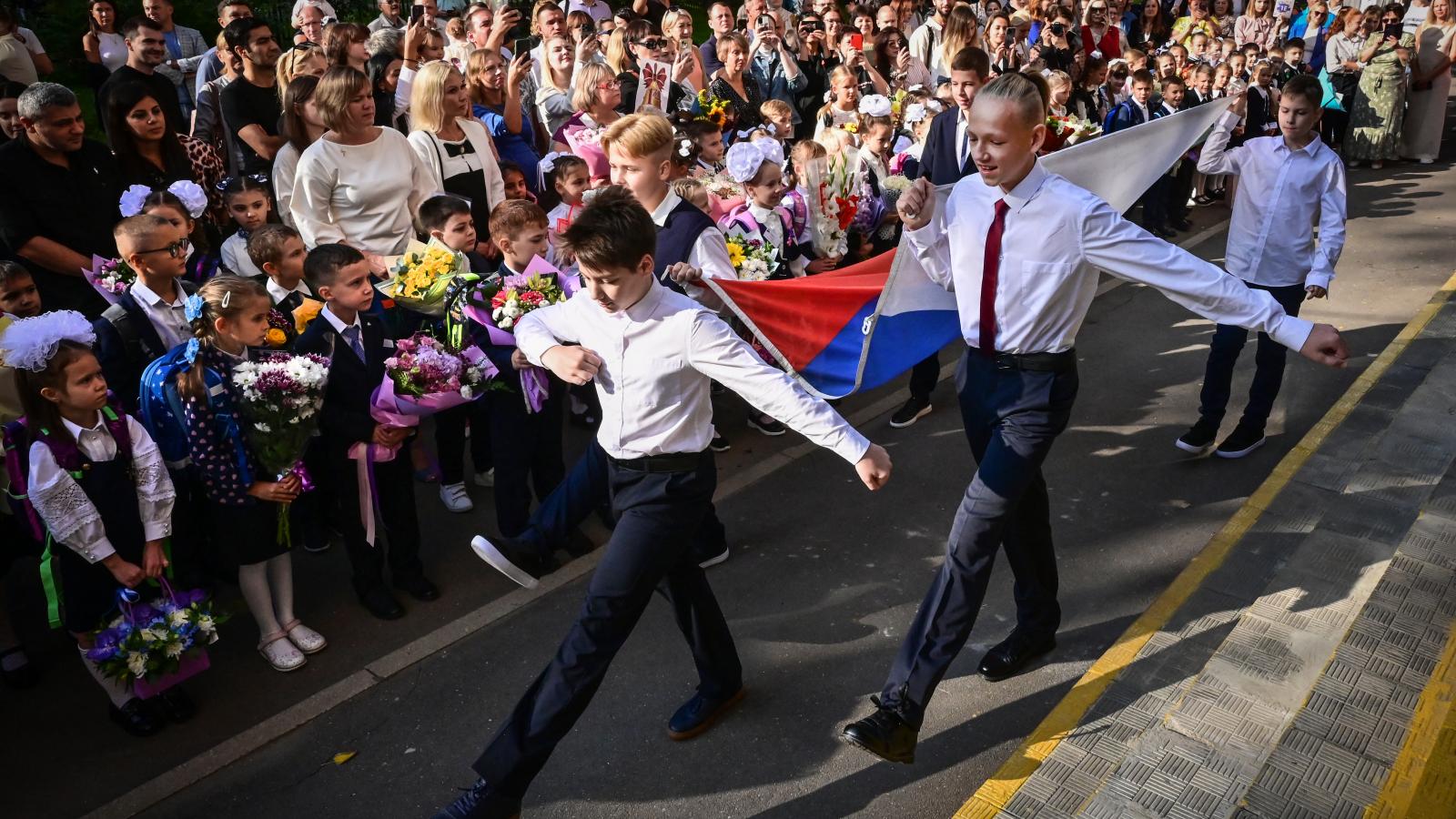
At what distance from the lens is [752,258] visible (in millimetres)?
6656

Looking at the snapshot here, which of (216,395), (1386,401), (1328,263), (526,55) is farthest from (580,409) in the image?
(1386,401)

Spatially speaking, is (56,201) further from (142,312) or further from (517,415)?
(517,415)

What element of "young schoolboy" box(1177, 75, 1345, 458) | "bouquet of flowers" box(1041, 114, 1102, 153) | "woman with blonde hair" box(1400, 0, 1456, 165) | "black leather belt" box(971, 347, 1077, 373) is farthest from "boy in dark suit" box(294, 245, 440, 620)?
"woman with blonde hair" box(1400, 0, 1456, 165)

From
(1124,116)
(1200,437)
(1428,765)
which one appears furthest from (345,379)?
(1124,116)

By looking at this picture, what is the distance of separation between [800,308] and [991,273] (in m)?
1.19

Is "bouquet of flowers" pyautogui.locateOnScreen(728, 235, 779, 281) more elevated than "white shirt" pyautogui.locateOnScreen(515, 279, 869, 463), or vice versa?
"white shirt" pyautogui.locateOnScreen(515, 279, 869, 463)

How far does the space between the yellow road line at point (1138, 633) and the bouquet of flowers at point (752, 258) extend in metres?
2.75

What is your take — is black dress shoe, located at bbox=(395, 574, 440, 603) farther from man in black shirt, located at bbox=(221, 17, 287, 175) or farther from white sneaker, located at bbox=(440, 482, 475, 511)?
man in black shirt, located at bbox=(221, 17, 287, 175)

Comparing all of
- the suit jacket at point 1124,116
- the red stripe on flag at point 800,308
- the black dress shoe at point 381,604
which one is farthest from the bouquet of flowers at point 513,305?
the suit jacket at point 1124,116

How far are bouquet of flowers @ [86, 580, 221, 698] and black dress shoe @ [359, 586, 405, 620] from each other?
828mm

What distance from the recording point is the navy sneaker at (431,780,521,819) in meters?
3.90

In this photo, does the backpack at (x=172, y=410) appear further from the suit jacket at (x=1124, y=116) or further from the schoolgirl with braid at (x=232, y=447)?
the suit jacket at (x=1124, y=116)

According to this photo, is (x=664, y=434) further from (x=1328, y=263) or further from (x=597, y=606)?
(x=1328, y=263)

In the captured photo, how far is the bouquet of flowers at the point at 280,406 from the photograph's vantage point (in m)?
4.82
